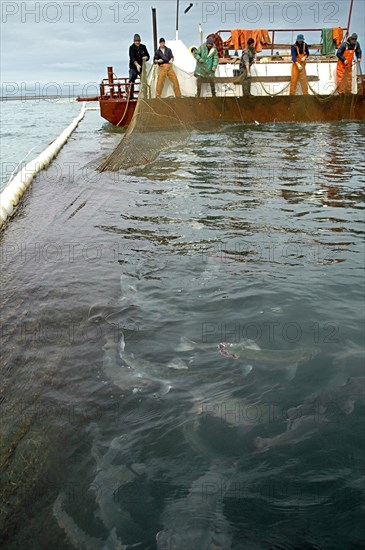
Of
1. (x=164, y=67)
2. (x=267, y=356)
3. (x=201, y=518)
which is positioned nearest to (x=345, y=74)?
(x=164, y=67)

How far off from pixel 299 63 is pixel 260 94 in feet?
6.52

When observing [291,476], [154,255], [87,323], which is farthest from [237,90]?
[291,476]

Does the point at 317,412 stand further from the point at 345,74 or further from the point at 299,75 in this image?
the point at 299,75

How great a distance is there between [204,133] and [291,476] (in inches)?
630

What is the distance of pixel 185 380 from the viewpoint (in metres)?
3.78

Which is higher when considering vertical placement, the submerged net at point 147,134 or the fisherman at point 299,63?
the fisherman at point 299,63

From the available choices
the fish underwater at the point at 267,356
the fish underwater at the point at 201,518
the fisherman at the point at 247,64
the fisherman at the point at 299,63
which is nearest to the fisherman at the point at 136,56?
the fisherman at the point at 247,64

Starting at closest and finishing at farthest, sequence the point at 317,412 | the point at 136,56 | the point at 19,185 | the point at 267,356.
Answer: the point at 317,412 → the point at 267,356 → the point at 19,185 → the point at 136,56

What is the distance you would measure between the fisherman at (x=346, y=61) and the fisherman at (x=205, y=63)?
204 inches

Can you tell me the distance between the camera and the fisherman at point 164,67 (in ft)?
61.7

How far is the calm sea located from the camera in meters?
2.69

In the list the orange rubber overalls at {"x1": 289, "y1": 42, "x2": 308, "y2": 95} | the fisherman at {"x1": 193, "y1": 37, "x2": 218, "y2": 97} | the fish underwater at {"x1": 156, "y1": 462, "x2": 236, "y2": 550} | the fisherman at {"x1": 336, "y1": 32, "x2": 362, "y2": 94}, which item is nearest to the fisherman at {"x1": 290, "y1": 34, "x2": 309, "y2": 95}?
the orange rubber overalls at {"x1": 289, "y1": 42, "x2": 308, "y2": 95}

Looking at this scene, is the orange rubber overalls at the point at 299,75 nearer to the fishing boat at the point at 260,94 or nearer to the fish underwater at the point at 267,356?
the fishing boat at the point at 260,94

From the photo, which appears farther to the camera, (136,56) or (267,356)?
(136,56)
